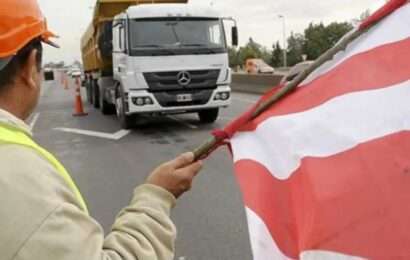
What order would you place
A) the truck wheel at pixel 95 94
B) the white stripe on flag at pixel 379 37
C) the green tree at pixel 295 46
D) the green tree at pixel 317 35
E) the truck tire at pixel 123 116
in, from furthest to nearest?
the green tree at pixel 295 46 → the green tree at pixel 317 35 → the truck wheel at pixel 95 94 → the truck tire at pixel 123 116 → the white stripe on flag at pixel 379 37

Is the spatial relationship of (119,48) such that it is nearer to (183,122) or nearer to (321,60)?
(183,122)

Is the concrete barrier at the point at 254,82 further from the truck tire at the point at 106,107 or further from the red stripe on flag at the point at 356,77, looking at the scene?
the red stripe on flag at the point at 356,77

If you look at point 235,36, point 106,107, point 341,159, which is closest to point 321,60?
point 341,159

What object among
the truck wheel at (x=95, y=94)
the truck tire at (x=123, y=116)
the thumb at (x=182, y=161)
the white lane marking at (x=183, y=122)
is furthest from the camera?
the truck wheel at (x=95, y=94)

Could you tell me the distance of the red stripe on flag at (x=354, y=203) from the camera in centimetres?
162

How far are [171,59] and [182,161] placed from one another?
40.3 feet

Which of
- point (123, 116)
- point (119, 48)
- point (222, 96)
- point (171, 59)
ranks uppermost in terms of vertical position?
point (119, 48)

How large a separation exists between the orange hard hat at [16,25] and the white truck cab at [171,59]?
41.0ft

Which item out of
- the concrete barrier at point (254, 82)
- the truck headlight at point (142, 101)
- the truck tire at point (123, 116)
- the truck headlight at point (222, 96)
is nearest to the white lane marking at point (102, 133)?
the truck tire at point (123, 116)

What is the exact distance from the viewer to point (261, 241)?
202 centimetres

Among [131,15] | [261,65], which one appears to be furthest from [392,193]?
[261,65]

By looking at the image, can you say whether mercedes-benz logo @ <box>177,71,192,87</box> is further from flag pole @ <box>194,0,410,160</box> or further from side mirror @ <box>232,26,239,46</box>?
flag pole @ <box>194,0,410,160</box>

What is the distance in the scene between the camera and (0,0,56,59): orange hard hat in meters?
1.65

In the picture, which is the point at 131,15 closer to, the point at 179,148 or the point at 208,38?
the point at 208,38
